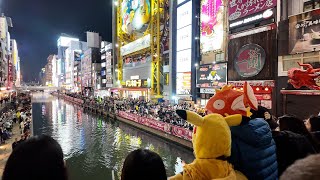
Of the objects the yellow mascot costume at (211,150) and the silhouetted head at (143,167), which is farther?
the yellow mascot costume at (211,150)

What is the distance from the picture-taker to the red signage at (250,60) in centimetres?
2427

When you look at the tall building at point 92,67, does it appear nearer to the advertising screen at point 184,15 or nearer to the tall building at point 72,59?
the tall building at point 72,59

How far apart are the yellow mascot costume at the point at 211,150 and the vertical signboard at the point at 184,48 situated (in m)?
35.4

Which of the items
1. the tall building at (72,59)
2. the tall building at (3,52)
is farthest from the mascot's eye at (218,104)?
the tall building at (72,59)

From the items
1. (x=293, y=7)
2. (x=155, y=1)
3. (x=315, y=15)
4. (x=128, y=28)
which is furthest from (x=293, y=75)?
(x=128, y=28)

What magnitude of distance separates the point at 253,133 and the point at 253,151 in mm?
222

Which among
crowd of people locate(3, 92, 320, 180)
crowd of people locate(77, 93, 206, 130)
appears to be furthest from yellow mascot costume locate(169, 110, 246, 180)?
crowd of people locate(77, 93, 206, 130)

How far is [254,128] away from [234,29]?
27.1 metres

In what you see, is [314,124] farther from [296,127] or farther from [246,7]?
[246,7]

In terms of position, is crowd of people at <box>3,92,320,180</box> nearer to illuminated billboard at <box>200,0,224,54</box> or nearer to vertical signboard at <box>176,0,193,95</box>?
illuminated billboard at <box>200,0,224,54</box>

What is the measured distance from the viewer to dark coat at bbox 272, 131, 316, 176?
313 centimetres

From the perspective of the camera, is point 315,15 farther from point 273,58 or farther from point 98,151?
point 98,151

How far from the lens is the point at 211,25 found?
3303cm

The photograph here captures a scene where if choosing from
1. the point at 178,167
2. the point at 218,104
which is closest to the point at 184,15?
the point at 178,167
